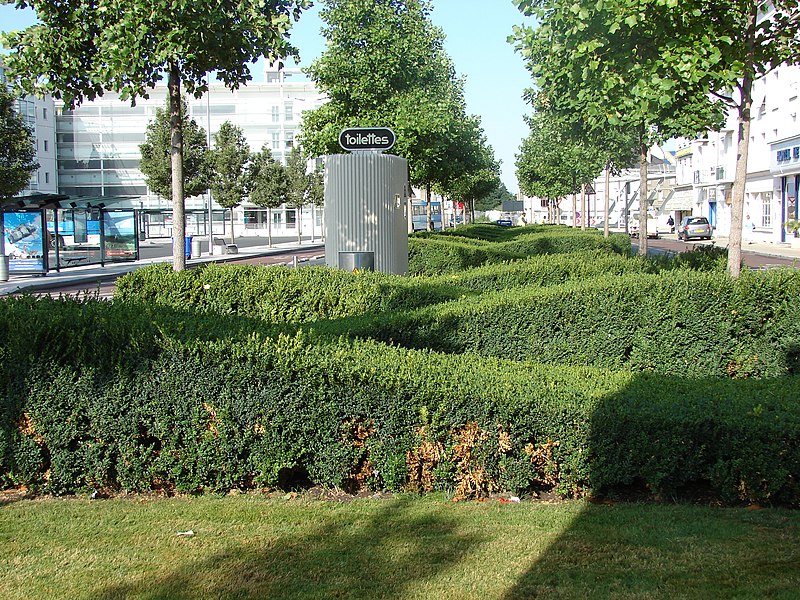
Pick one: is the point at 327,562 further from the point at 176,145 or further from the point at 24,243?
the point at 24,243

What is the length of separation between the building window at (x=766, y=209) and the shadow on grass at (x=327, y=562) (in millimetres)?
51375

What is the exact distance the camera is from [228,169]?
164 feet

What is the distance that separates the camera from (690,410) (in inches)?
192

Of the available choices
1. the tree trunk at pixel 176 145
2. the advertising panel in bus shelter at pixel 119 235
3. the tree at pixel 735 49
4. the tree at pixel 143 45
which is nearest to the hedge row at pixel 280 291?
the tree trunk at pixel 176 145

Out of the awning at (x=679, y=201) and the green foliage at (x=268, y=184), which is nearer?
the green foliage at (x=268, y=184)

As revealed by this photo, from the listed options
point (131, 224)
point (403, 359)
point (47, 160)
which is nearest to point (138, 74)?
point (403, 359)

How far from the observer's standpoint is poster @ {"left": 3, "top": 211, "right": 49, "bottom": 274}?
2680cm

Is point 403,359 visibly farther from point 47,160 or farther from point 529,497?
point 47,160

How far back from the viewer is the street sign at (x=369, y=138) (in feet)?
43.2

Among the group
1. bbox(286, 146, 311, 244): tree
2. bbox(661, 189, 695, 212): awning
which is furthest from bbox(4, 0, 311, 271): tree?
bbox(661, 189, 695, 212): awning

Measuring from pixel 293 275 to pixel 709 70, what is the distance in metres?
5.10

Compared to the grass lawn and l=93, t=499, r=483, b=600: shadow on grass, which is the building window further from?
l=93, t=499, r=483, b=600: shadow on grass

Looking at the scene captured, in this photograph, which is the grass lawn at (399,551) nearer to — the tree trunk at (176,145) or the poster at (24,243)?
the tree trunk at (176,145)

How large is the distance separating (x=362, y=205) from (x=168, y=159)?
32670mm
